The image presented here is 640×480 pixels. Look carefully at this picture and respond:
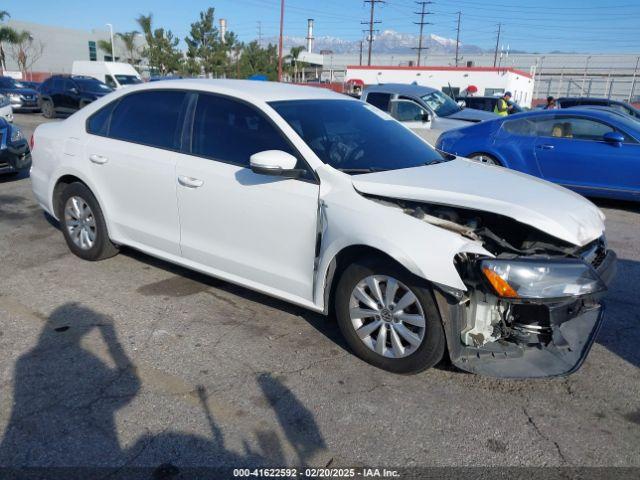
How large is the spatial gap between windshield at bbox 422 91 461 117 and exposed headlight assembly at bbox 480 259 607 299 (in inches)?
405

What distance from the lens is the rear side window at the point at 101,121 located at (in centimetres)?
488

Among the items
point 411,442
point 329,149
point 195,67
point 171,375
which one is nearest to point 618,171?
point 329,149

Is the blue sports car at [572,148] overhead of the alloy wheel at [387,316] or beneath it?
overhead

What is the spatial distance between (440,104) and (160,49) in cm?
3624

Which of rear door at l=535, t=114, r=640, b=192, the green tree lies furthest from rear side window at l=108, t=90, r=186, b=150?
the green tree

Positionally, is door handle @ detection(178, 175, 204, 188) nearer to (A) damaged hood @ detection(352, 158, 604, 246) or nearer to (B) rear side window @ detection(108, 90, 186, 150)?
(B) rear side window @ detection(108, 90, 186, 150)

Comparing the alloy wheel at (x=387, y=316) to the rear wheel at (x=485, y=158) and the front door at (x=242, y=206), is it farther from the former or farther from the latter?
the rear wheel at (x=485, y=158)

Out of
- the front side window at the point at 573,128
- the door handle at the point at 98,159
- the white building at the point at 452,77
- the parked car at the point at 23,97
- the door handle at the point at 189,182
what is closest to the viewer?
the door handle at the point at 189,182

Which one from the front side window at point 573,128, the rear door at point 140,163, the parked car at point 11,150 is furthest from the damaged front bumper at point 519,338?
the parked car at point 11,150

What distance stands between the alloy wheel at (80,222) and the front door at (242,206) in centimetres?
132

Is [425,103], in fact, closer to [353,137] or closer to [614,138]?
[614,138]

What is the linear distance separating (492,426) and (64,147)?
14.4 ft

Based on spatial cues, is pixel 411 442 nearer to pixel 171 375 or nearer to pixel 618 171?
pixel 171 375

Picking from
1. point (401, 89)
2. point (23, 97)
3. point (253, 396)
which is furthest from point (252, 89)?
point (23, 97)
